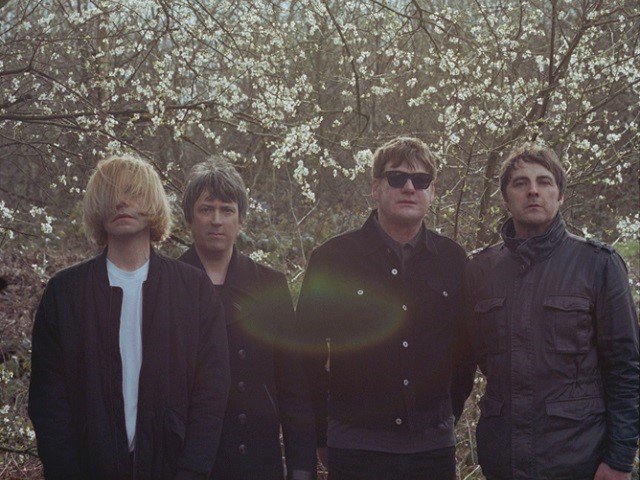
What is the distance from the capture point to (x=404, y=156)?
150 inches

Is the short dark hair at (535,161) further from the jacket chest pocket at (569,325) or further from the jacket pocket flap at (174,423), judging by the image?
the jacket pocket flap at (174,423)

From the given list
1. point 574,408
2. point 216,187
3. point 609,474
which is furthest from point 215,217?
point 609,474

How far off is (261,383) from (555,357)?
45.4 inches

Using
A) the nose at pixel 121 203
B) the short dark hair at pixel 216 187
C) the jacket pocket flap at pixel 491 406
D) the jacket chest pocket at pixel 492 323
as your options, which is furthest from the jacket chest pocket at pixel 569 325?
the nose at pixel 121 203

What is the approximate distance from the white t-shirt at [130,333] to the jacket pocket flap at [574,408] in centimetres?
153

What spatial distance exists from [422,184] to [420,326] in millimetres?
616

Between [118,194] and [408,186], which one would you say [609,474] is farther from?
[118,194]

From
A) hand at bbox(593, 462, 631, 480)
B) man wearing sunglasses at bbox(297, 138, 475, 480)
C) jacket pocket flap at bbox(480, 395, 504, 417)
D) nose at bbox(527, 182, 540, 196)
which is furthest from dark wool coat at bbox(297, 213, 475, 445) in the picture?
hand at bbox(593, 462, 631, 480)

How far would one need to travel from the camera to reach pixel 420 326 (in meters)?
3.72

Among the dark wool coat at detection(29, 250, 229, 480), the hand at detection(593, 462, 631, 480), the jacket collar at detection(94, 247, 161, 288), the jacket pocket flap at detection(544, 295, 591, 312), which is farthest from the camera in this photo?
the jacket pocket flap at detection(544, 295, 591, 312)

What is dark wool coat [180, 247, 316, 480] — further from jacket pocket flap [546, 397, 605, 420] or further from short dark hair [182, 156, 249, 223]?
jacket pocket flap [546, 397, 605, 420]

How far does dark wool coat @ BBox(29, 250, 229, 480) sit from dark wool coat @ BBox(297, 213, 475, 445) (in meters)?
0.75

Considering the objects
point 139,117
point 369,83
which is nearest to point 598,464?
point 139,117

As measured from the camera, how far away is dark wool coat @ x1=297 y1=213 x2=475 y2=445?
3.66 meters
